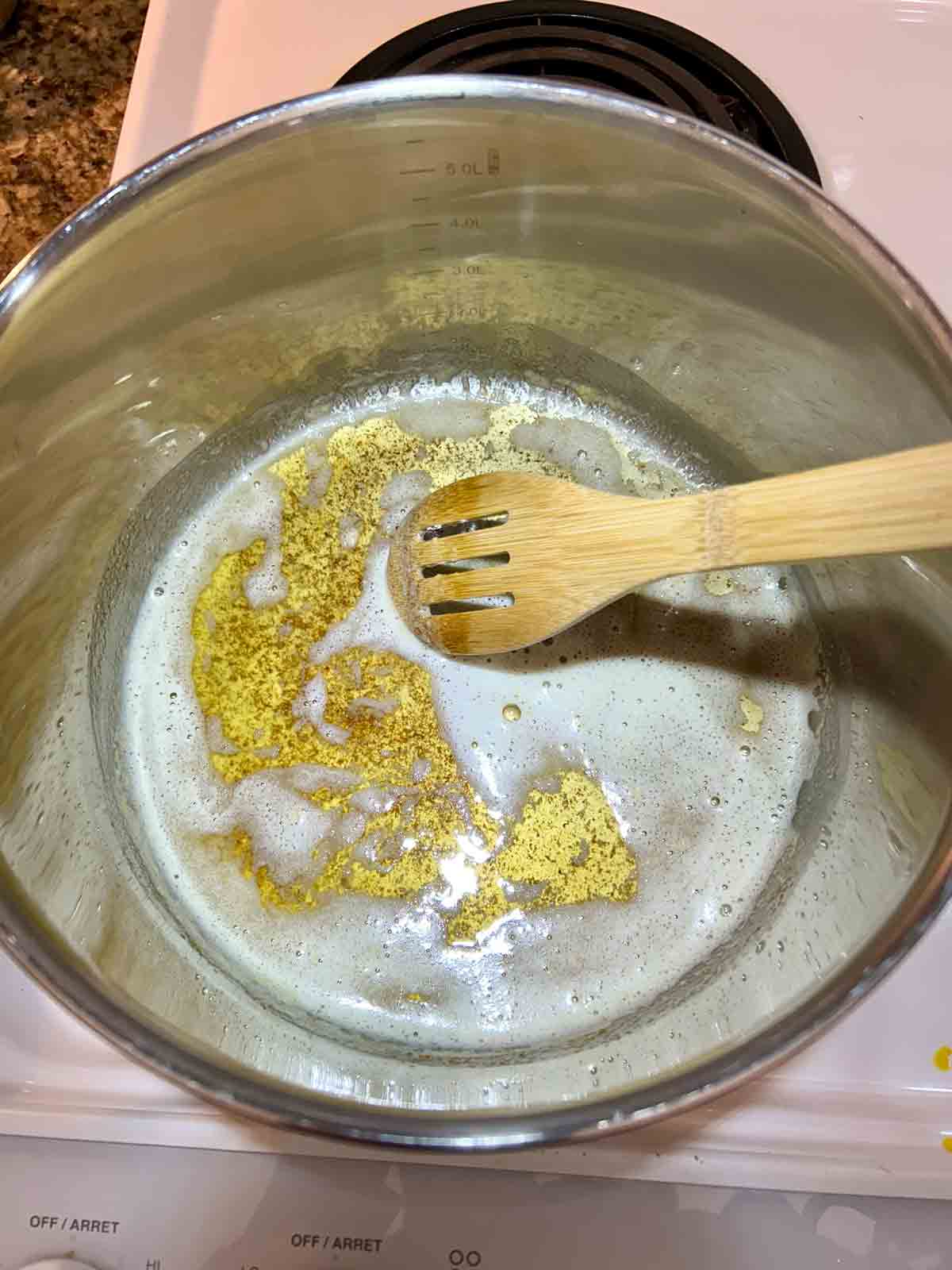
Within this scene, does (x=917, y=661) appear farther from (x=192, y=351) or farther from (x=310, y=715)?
(x=192, y=351)

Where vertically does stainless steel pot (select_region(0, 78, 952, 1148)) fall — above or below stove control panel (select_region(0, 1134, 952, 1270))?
above

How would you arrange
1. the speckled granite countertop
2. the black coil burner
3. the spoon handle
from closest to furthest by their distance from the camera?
the spoon handle, the black coil burner, the speckled granite countertop

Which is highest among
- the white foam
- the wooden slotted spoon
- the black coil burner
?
the black coil burner

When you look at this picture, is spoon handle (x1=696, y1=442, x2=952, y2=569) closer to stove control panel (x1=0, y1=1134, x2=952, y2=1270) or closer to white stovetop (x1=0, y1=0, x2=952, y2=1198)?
white stovetop (x1=0, y1=0, x2=952, y2=1198)

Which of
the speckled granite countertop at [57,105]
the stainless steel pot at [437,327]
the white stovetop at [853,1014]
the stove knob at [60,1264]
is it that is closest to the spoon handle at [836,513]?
the stainless steel pot at [437,327]

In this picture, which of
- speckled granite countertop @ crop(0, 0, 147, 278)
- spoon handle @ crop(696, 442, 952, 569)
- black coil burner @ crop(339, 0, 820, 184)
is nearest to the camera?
spoon handle @ crop(696, 442, 952, 569)

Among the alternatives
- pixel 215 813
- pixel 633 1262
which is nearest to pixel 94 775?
pixel 215 813

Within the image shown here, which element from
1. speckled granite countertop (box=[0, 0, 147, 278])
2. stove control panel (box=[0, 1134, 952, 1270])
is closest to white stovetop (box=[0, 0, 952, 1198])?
stove control panel (box=[0, 1134, 952, 1270])
